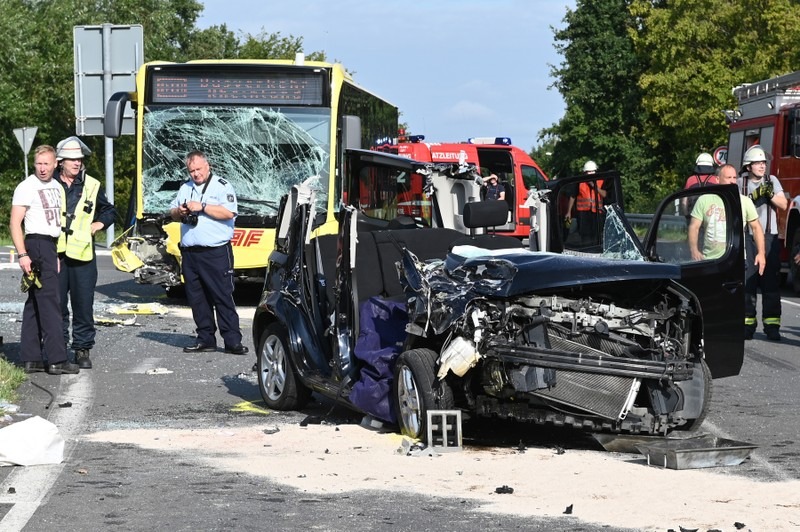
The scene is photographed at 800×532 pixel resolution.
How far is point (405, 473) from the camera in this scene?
7402 millimetres

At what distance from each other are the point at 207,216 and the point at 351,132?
5.07m

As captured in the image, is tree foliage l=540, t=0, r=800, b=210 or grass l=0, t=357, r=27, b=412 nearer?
grass l=0, t=357, r=27, b=412

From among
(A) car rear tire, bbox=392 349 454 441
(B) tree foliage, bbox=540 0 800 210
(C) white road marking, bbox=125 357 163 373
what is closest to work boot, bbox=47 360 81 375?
(C) white road marking, bbox=125 357 163 373

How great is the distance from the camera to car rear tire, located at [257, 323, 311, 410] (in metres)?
9.63

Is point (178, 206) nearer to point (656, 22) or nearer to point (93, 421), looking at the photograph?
point (93, 421)

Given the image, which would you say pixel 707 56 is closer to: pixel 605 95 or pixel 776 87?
pixel 605 95

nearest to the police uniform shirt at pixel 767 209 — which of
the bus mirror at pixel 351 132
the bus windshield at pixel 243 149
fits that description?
the bus mirror at pixel 351 132

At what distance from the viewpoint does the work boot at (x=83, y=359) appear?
12156 mm

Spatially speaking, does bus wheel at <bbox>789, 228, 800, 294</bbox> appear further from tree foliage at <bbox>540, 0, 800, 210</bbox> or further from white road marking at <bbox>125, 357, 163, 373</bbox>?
tree foliage at <bbox>540, 0, 800, 210</bbox>

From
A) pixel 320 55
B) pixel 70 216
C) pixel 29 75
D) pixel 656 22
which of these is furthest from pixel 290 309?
pixel 320 55

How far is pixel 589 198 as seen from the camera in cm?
1023

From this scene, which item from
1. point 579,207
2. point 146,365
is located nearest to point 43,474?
point 579,207

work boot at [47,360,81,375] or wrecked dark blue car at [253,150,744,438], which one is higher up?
wrecked dark blue car at [253,150,744,438]

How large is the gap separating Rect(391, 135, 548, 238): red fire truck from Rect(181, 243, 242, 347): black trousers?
676 inches
